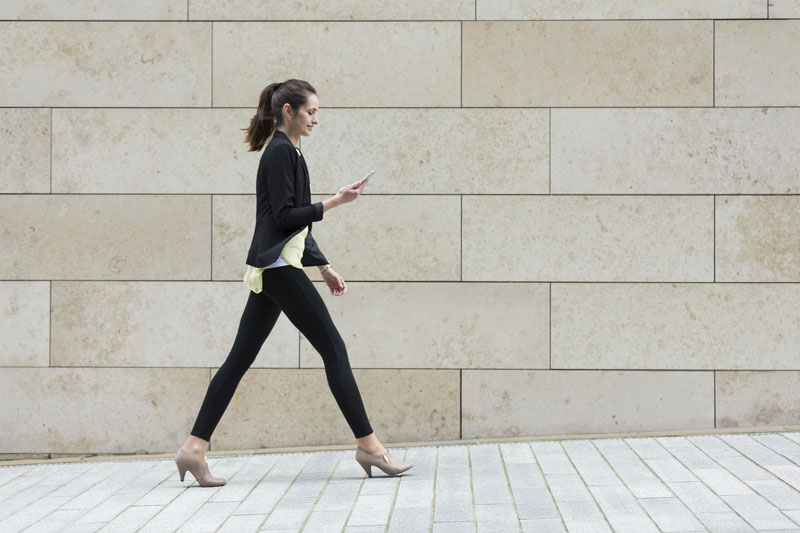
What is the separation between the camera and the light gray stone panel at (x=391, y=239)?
18.6 ft

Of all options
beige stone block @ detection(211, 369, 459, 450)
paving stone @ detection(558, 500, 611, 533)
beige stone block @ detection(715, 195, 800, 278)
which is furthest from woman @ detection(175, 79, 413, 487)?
beige stone block @ detection(715, 195, 800, 278)

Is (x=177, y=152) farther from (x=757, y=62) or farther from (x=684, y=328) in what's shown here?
(x=757, y=62)

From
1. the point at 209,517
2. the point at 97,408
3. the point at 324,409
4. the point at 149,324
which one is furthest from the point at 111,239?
the point at 209,517

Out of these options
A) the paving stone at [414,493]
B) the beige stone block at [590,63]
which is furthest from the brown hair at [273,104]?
the paving stone at [414,493]

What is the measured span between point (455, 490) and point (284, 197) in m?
1.76

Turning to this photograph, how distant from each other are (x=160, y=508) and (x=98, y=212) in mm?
2283

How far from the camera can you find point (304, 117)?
15.6 ft

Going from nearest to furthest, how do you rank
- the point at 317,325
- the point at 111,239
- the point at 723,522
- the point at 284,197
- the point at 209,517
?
the point at 723,522 → the point at 209,517 → the point at 284,197 → the point at 317,325 → the point at 111,239

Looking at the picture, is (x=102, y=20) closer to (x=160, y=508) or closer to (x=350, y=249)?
(x=350, y=249)

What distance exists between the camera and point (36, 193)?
574 cm

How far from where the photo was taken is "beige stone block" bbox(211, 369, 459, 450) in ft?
18.5

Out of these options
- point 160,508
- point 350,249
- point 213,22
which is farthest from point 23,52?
point 160,508
